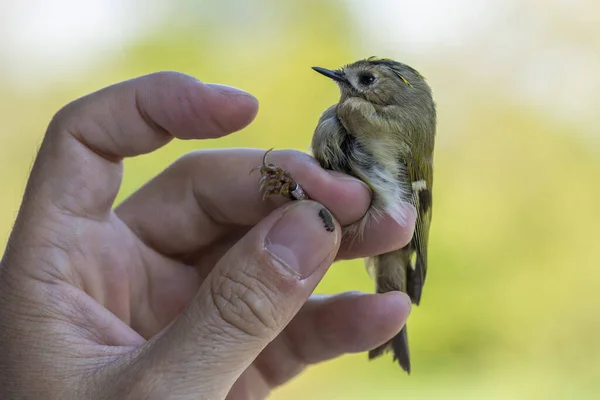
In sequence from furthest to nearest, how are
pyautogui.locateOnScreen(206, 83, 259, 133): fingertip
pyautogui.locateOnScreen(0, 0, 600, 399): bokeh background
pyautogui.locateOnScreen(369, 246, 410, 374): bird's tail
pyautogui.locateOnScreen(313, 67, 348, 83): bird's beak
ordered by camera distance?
1. pyautogui.locateOnScreen(0, 0, 600, 399): bokeh background
2. pyautogui.locateOnScreen(369, 246, 410, 374): bird's tail
3. pyautogui.locateOnScreen(313, 67, 348, 83): bird's beak
4. pyautogui.locateOnScreen(206, 83, 259, 133): fingertip

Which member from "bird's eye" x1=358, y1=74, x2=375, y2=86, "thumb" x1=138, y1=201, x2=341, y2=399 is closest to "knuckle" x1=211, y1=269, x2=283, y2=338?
"thumb" x1=138, y1=201, x2=341, y2=399

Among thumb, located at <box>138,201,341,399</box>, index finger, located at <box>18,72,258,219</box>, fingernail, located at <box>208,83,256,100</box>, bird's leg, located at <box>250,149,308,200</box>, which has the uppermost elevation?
fingernail, located at <box>208,83,256,100</box>

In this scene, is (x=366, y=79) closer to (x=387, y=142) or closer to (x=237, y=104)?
(x=387, y=142)

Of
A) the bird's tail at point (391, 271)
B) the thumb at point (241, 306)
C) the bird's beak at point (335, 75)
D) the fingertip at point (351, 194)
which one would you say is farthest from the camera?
the bird's tail at point (391, 271)

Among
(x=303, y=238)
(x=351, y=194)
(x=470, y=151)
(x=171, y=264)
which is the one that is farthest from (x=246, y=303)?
(x=470, y=151)

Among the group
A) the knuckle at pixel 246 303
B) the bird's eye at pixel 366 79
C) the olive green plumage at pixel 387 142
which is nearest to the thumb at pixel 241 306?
the knuckle at pixel 246 303

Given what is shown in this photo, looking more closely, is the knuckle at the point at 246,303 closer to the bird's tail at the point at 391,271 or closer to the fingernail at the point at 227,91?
the fingernail at the point at 227,91

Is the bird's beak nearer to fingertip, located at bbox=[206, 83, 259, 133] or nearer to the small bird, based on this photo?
the small bird

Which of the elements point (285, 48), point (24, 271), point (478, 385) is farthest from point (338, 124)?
point (478, 385)
